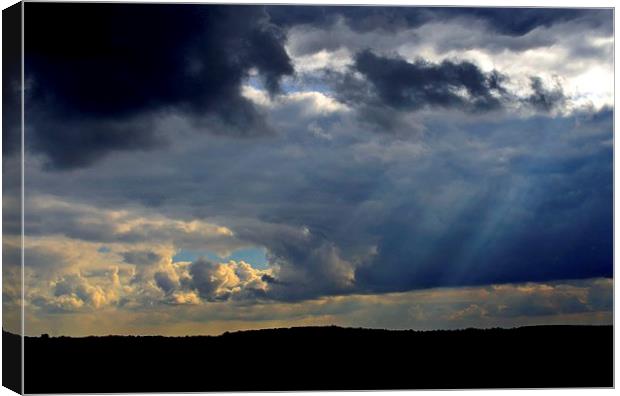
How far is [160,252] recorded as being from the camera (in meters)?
23.0

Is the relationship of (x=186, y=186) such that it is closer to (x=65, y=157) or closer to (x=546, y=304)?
(x=65, y=157)

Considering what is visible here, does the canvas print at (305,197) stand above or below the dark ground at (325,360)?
above

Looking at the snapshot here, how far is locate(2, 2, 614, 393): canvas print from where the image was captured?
22.8 metres

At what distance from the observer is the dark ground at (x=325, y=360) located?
2312cm

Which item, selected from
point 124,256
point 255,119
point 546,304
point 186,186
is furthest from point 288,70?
point 546,304

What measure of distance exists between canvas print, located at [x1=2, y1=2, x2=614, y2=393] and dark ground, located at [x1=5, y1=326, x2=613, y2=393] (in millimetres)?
36

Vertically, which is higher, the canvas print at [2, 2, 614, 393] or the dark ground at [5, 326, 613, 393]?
the canvas print at [2, 2, 614, 393]

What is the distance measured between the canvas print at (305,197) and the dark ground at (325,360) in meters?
0.04

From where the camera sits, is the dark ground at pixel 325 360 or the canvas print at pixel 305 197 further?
the dark ground at pixel 325 360

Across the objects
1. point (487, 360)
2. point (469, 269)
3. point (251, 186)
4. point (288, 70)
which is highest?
point (288, 70)

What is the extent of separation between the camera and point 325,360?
2373cm

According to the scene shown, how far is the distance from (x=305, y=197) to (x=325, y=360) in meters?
2.75

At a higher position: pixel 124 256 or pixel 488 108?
pixel 488 108

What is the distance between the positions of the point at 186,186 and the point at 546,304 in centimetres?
637
